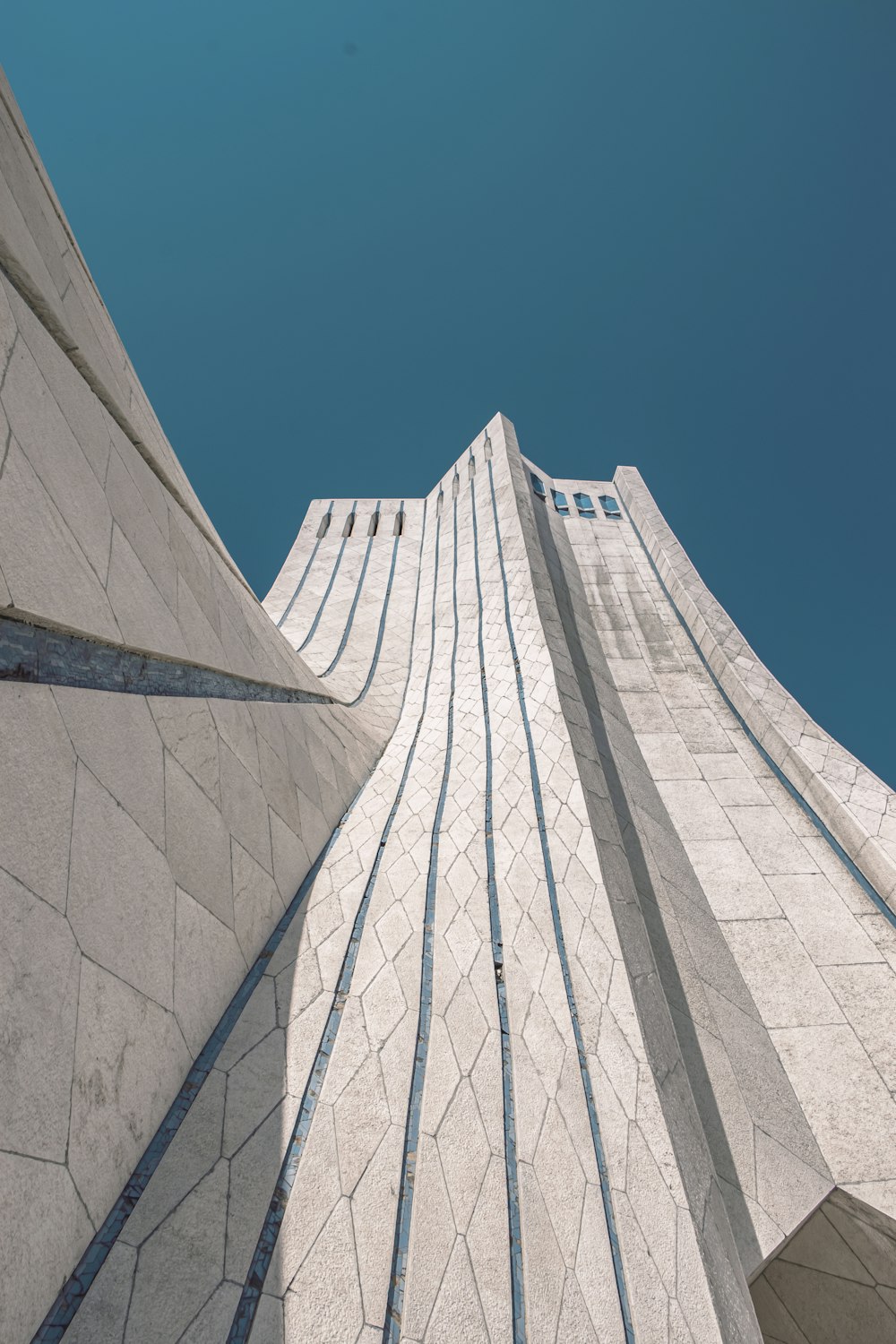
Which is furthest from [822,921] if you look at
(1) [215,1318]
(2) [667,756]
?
(1) [215,1318]

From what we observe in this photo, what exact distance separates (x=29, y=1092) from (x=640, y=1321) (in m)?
1.51

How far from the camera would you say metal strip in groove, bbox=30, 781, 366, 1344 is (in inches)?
37.0

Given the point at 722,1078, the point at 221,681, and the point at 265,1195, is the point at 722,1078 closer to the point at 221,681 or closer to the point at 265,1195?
the point at 265,1195

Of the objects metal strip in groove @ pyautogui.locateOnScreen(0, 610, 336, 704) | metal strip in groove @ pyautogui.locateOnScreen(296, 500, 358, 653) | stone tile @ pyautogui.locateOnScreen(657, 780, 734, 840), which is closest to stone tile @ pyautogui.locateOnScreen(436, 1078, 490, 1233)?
metal strip in groove @ pyautogui.locateOnScreen(0, 610, 336, 704)

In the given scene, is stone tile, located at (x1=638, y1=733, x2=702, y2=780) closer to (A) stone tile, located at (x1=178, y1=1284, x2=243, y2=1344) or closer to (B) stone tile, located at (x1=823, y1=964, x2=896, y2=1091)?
(B) stone tile, located at (x1=823, y1=964, x2=896, y2=1091)

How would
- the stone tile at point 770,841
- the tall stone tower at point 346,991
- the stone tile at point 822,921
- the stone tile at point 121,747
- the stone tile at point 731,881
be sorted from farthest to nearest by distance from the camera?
the stone tile at point 770,841
the stone tile at point 731,881
the stone tile at point 822,921
the stone tile at point 121,747
the tall stone tower at point 346,991

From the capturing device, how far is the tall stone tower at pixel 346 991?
3.51ft

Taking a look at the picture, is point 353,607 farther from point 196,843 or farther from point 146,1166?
point 146,1166

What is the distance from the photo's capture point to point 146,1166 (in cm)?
120

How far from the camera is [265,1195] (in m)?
1.26

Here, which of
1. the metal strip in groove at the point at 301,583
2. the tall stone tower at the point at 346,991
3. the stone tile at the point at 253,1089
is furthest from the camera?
the metal strip in groove at the point at 301,583

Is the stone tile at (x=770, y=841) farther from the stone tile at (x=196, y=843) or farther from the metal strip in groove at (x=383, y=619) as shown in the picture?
the stone tile at (x=196, y=843)

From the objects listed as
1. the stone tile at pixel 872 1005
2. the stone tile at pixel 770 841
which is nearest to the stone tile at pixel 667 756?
the stone tile at pixel 770 841

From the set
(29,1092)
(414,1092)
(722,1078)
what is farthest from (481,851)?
(29,1092)
